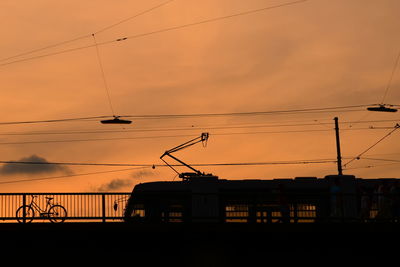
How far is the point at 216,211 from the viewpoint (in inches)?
1163

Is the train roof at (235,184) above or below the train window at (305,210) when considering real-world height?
above

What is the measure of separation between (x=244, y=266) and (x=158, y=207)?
21.3 feet

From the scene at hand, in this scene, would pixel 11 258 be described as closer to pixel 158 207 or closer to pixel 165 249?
pixel 165 249

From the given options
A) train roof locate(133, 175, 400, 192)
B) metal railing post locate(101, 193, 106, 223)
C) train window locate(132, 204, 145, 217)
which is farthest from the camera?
train roof locate(133, 175, 400, 192)

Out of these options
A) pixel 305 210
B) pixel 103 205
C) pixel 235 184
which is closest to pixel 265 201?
pixel 305 210

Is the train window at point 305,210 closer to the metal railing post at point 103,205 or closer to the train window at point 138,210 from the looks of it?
the train window at point 138,210

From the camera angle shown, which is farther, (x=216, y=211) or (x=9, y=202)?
(x=216, y=211)

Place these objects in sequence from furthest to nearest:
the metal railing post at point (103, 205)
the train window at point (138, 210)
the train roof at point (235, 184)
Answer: the train roof at point (235, 184)
the train window at point (138, 210)
the metal railing post at point (103, 205)

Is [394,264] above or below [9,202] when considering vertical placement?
below

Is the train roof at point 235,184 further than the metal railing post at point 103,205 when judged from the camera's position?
Yes

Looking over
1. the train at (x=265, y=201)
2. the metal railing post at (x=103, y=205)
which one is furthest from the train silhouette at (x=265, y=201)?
the metal railing post at (x=103, y=205)

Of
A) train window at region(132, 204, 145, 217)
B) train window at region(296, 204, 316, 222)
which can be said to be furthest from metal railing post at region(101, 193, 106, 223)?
train window at region(296, 204, 316, 222)

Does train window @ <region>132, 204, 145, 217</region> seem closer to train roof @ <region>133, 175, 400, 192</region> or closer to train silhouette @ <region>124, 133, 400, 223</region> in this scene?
train silhouette @ <region>124, 133, 400, 223</region>

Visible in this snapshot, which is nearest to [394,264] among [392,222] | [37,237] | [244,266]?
A: [392,222]
